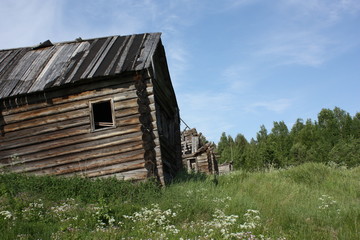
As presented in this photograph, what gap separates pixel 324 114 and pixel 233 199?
7549cm

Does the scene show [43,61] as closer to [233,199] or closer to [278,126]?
[233,199]

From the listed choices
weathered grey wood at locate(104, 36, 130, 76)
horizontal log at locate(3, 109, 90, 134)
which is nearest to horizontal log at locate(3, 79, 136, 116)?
horizontal log at locate(3, 109, 90, 134)

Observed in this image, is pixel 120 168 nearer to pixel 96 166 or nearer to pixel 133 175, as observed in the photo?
pixel 133 175

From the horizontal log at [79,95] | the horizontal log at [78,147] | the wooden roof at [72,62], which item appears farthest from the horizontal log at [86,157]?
the wooden roof at [72,62]

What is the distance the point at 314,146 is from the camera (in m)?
60.2

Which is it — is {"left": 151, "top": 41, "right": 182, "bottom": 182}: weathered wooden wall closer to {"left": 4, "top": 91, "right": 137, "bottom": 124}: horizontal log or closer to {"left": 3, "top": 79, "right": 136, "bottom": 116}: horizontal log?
{"left": 4, "top": 91, "right": 137, "bottom": 124}: horizontal log

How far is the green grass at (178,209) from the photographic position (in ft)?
21.3

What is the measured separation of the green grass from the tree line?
80.6ft

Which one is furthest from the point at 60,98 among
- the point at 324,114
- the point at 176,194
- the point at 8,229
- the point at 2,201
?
the point at 324,114

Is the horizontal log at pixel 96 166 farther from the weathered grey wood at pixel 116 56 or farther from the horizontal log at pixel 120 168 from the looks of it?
the weathered grey wood at pixel 116 56

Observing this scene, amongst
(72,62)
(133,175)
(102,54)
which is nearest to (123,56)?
(102,54)

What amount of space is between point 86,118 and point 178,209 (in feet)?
17.5

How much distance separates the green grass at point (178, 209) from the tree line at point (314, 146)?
80.6ft

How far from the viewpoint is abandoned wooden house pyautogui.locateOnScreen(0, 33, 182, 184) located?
1172cm
